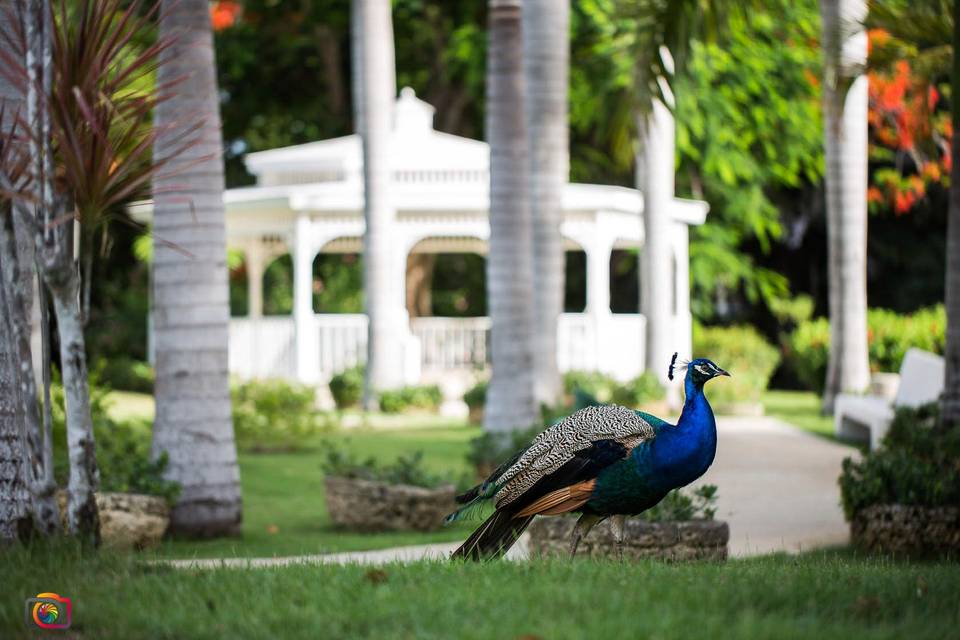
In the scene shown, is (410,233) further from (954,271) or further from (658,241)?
(954,271)

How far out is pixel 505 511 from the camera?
6969 mm

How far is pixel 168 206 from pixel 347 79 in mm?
23416

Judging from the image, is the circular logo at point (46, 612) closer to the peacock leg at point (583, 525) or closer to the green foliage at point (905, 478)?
the peacock leg at point (583, 525)

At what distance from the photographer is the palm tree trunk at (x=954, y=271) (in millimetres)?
10953

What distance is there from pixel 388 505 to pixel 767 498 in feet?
12.3

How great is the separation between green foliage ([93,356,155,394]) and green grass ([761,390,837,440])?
11193mm

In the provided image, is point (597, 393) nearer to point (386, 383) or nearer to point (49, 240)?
point (386, 383)

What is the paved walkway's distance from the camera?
9.33m

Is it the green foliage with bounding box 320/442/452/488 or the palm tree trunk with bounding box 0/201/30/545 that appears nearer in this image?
the palm tree trunk with bounding box 0/201/30/545

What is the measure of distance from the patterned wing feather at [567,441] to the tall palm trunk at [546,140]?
888 cm

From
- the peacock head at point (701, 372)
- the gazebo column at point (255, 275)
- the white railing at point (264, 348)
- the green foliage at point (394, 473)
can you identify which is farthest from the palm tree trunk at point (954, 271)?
the gazebo column at point (255, 275)

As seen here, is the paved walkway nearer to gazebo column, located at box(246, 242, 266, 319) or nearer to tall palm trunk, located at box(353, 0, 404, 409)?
tall palm trunk, located at box(353, 0, 404, 409)

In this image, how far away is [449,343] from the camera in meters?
27.0
